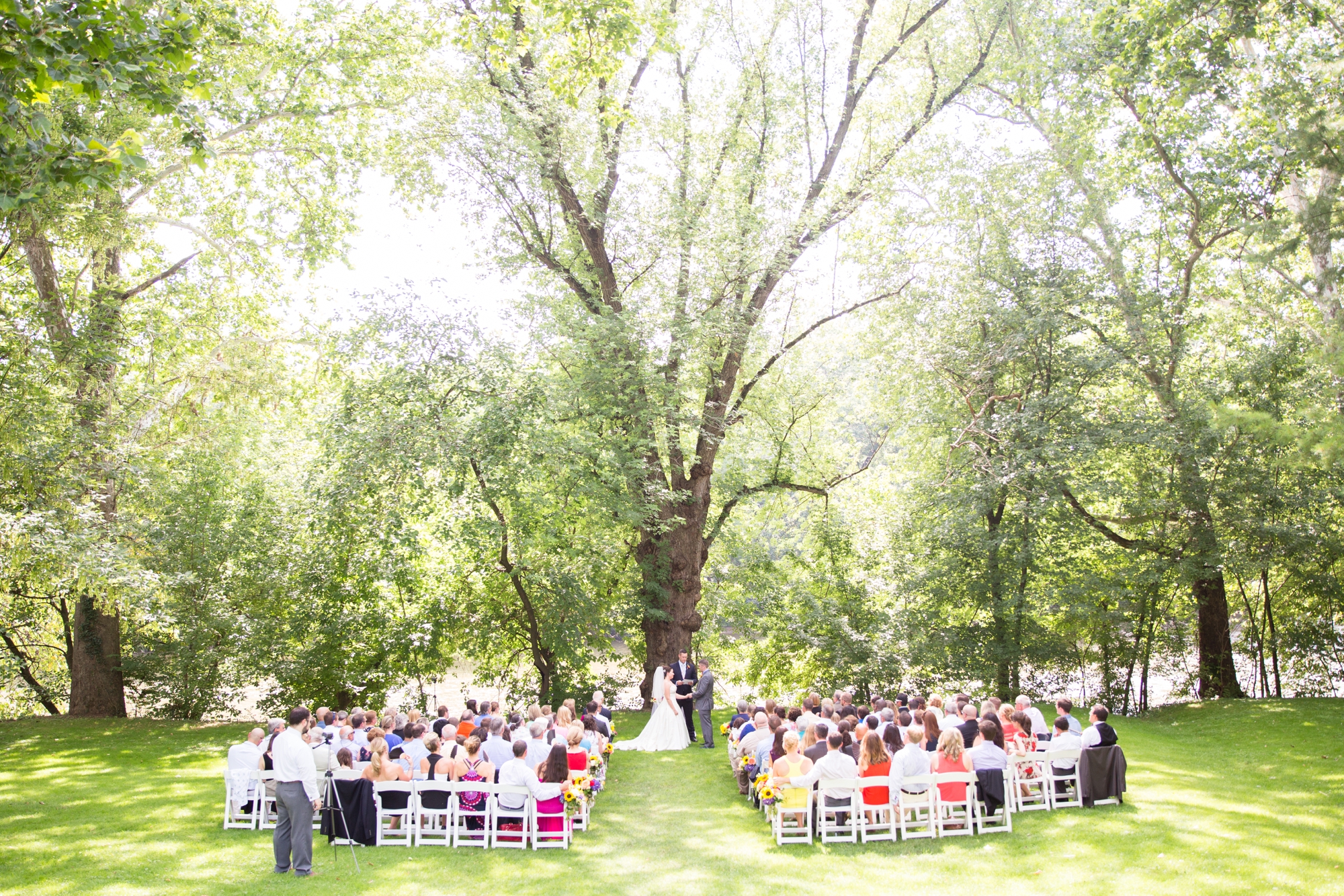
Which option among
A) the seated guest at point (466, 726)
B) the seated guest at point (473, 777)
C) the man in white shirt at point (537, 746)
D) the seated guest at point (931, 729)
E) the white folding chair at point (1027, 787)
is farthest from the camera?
the seated guest at point (466, 726)

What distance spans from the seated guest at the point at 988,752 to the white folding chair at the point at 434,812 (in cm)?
501

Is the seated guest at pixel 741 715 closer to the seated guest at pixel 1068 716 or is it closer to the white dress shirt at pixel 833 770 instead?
the white dress shirt at pixel 833 770

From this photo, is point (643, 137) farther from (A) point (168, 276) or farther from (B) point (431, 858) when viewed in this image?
(B) point (431, 858)

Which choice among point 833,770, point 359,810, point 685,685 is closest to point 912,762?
point 833,770

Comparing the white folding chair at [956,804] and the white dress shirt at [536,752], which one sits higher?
the white dress shirt at [536,752]

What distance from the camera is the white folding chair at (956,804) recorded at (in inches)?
317

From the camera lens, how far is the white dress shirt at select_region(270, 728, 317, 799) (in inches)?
281

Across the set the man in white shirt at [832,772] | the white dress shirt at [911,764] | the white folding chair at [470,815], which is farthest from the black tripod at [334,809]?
the white dress shirt at [911,764]

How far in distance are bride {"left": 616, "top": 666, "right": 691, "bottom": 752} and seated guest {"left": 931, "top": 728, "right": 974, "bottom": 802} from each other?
611 cm

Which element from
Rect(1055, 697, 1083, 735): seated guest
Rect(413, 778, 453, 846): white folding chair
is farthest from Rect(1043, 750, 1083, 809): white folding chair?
Rect(413, 778, 453, 846): white folding chair

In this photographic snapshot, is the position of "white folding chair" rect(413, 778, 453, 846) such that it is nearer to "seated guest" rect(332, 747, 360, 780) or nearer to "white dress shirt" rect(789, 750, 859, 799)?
"seated guest" rect(332, 747, 360, 780)

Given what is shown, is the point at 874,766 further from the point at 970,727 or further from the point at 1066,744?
the point at 1066,744

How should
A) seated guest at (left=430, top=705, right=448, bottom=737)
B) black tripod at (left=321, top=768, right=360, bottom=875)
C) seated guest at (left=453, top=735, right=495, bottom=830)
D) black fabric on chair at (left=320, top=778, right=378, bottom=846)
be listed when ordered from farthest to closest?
1. seated guest at (left=430, top=705, right=448, bottom=737)
2. seated guest at (left=453, top=735, right=495, bottom=830)
3. black fabric on chair at (left=320, top=778, right=378, bottom=846)
4. black tripod at (left=321, top=768, right=360, bottom=875)

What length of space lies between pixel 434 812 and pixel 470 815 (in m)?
0.36
